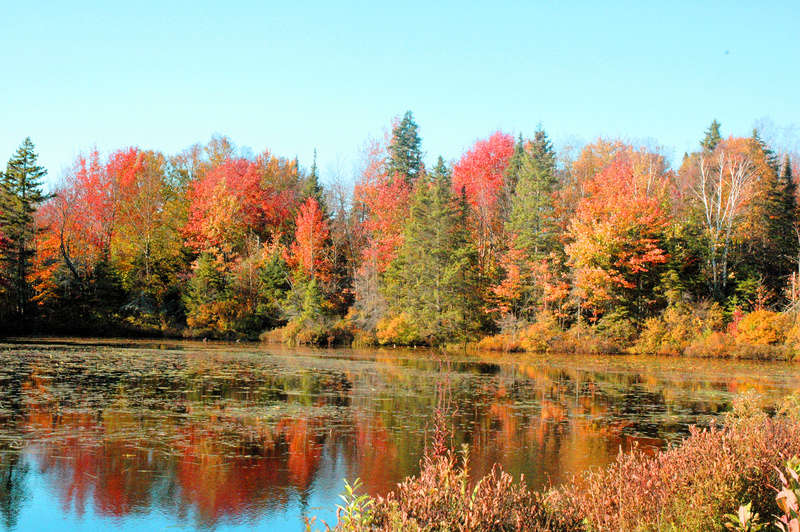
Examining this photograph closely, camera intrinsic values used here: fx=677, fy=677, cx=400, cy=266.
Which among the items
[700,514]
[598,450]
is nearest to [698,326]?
[598,450]

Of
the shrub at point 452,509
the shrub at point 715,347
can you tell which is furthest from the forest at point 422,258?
the shrub at point 452,509

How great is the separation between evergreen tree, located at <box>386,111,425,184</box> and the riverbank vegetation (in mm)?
55686

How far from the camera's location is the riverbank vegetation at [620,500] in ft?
13.9

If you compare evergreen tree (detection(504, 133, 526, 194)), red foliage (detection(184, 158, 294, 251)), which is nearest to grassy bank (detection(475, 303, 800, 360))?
evergreen tree (detection(504, 133, 526, 194))

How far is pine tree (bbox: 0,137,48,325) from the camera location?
44.7 metres

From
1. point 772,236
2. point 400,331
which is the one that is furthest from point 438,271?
point 772,236

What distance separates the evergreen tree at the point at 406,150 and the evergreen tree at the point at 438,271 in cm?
1627

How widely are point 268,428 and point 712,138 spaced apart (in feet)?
236

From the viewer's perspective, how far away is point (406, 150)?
62.5 meters

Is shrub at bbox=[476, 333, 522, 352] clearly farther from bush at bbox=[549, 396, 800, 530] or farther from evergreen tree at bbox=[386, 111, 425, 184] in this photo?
bush at bbox=[549, 396, 800, 530]

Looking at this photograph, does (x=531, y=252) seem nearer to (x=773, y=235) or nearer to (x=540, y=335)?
(x=540, y=335)

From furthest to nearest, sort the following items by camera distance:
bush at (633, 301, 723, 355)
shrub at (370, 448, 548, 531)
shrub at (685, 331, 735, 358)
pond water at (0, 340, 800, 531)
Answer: bush at (633, 301, 723, 355)
shrub at (685, 331, 735, 358)
pond water at (0, 340, 800, 531)
shrub at (370, 448, 548, 531)

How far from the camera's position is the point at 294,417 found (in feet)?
47.4

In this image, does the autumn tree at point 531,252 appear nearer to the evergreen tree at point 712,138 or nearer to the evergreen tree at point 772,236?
the evergreen tree at point 772,236
